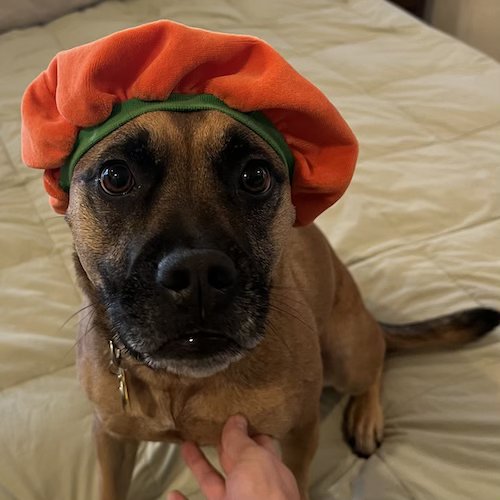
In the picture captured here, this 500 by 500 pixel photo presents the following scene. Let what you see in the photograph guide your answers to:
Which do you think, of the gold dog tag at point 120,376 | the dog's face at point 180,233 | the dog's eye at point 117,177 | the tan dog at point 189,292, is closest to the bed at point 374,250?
the tan dog at point 189,292

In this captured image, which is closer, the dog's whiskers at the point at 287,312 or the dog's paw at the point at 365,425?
the dog's whiskers at the point at 287,312

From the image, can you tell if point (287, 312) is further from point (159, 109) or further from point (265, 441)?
point (159, 109)

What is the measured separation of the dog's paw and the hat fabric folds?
57cm

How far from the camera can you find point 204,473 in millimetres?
1146

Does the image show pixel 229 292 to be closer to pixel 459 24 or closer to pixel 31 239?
pixel 31 239

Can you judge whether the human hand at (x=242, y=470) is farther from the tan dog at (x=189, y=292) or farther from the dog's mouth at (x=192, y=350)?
the dog's mouth at (x=192, y=350)

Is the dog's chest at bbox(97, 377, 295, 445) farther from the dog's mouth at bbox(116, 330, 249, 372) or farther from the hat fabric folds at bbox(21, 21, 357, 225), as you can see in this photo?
the hat fabric folds at bbox(21, 21, 357, 225)

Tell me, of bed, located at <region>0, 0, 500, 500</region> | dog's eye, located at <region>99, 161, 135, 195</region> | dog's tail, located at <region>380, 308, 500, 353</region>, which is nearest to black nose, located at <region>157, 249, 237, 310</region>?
dog's eye, located at <region>99, 161, 135, 195</region>

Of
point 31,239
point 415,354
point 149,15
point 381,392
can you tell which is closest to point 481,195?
point 415,354

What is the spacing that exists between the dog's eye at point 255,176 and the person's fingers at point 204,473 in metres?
0.49

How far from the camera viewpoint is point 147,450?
54.1 inches

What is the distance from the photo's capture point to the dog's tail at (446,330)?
1438mm

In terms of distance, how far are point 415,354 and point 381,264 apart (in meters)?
0.27

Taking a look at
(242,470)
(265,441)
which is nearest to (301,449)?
(265,441)
